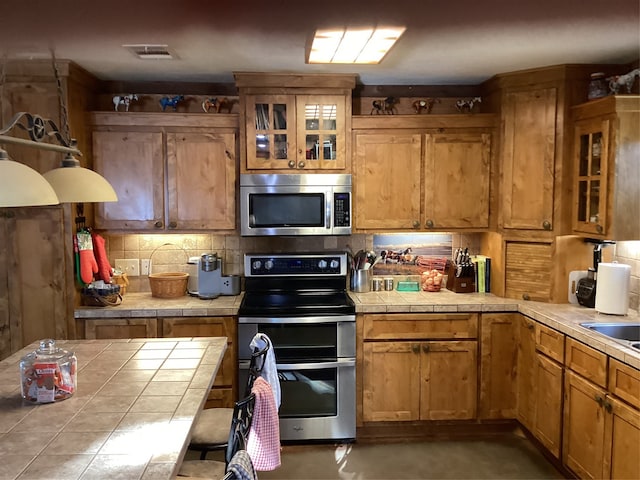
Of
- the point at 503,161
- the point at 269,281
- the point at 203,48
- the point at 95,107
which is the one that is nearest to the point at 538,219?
the point at 503,161

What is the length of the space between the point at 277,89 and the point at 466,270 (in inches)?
70.5

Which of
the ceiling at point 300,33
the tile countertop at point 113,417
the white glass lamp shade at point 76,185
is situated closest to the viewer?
the tile countertop at point 113,417

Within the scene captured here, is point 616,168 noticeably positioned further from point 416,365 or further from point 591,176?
point 416,365

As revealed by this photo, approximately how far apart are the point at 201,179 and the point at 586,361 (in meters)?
2.53

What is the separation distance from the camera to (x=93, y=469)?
136cm

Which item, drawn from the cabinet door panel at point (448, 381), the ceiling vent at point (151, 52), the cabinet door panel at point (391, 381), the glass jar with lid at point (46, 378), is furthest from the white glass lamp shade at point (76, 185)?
the cabinet door panel at point (448, 381)

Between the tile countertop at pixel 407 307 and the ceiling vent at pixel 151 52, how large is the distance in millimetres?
1496

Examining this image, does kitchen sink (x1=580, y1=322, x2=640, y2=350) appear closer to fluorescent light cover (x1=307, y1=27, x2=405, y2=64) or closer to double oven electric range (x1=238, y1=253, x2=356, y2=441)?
double oven electric range (x1=238, y1=253, x2=356, y2=441)

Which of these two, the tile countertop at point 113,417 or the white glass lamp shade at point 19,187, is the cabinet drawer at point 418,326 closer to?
the tile countertop at point 113,417

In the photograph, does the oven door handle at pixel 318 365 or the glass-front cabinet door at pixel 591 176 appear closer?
the glass-front cabinet door at pixel 591 176

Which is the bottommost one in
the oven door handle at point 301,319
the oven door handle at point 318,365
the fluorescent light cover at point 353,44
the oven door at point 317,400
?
the oven door at point 317,400

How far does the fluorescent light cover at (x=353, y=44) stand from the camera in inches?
101

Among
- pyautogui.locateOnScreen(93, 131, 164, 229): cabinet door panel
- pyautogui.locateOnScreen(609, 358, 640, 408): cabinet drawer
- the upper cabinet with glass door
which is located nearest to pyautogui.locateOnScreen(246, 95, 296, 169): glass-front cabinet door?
the upper cabinet with glass door

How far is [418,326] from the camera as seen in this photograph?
3480 mm
